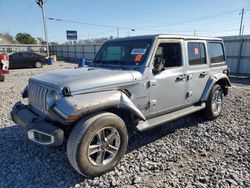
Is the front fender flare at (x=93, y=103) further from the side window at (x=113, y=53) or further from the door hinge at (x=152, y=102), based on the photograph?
the side window at (x=113, y=53)

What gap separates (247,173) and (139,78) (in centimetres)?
211

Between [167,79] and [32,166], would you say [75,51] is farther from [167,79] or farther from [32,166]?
[32,166]

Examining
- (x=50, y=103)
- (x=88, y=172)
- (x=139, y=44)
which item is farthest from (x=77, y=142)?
(x=139, y=44)

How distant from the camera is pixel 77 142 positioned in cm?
271

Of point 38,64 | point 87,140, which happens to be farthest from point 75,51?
point 87,140

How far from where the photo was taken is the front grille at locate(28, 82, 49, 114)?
3.06 metres

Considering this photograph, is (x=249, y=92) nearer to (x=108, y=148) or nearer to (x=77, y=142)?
(x=108, y=148)

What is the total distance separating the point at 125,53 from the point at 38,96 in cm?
170

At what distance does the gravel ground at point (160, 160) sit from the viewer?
9.63ft

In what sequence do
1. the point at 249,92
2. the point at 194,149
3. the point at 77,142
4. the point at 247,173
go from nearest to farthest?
the point at 77,142
the point at 247,173
the point at 194,149
the point at 249,92

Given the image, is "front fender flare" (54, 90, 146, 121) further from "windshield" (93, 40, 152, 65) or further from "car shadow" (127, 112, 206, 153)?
"car shadow" (127, 112, 206, 153)

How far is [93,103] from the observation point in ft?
9.27

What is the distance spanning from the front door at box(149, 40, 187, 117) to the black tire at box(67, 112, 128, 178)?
39.0 inches

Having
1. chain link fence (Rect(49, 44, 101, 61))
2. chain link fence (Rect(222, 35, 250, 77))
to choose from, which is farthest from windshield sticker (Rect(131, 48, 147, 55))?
chain link fence (Rect(49, 44, 101, 61))
